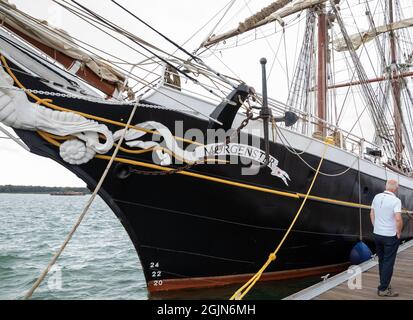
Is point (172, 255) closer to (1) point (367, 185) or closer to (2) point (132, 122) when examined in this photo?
(2) point (132, 122)

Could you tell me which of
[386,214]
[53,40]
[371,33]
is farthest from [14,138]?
[371,33]

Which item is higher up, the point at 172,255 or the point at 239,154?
the point at 239,154

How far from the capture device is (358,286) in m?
4.38

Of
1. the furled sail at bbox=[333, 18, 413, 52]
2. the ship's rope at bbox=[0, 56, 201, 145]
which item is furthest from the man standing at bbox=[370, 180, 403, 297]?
the furled sail at bbox=[333, 18, 413, 52]

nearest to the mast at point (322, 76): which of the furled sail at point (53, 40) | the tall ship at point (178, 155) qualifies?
the tall ship at point (178, 155)

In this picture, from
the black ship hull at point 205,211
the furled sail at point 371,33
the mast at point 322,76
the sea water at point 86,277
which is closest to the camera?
the black ship hull at point 205,211

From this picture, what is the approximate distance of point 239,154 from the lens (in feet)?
17.5

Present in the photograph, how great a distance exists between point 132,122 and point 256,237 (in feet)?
9.72

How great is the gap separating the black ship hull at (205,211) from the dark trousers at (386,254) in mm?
2048

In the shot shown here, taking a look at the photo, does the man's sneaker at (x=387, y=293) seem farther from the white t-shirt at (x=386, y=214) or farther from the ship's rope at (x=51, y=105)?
the ship's rope at (x=51, y=105)

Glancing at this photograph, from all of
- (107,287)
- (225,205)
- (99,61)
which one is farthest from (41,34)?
(107,287)

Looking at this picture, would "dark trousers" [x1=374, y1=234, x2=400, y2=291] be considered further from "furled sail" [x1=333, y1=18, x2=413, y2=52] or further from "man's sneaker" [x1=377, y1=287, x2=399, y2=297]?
"furled sail" [x1=333, y1=18, x2=413, y2=52]

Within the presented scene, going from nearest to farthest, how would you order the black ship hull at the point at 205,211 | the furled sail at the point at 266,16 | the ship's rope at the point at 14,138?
the ship's rope at the point at 14,138
the black ship hull at the point at 205,211
the furled sail at the point at 266,16

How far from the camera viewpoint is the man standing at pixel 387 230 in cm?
385
